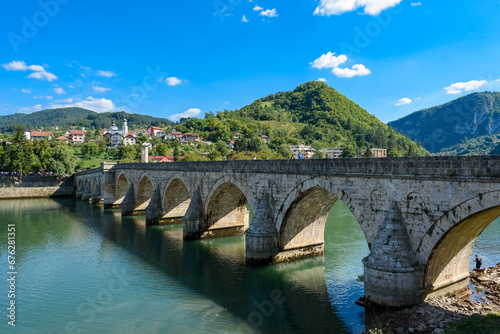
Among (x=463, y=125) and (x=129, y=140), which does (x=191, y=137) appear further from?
(x=463, y=125)

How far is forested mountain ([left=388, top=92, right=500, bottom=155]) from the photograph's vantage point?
118 meters

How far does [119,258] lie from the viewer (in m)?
20.8


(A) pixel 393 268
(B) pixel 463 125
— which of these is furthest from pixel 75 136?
(B) pixel 463 125

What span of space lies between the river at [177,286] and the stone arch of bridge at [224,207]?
1294 millimetres

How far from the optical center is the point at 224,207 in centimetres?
2475

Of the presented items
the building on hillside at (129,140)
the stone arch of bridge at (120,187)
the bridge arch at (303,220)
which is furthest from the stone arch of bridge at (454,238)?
the building on hillside at (129,140)

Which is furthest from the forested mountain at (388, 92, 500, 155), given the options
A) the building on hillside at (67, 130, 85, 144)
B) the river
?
the building on hillside at (67, 130, 85, 144)

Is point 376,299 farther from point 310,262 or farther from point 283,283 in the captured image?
point 310,262

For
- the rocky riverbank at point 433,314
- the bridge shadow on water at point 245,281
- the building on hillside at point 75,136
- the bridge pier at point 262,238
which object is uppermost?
the building on hillside at point 75,136

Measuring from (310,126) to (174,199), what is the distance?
355ft

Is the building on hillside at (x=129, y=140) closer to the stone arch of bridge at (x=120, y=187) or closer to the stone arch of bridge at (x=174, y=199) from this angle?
the stone arch of bridge at (x=120, y=187)

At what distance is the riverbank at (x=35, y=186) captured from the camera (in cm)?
5403

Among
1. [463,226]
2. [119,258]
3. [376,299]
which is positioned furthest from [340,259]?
[119,258]

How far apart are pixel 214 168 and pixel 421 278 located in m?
14.8
